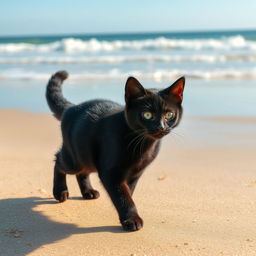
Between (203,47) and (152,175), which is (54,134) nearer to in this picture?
(152,175)

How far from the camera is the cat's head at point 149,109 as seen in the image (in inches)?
107

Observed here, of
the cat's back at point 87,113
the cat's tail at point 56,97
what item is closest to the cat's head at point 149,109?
the cat's back at point 87,113

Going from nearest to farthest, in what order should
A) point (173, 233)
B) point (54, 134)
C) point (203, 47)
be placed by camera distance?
point (173, 233), point (54, 134), point (203, 47)

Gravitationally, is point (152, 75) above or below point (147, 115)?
below

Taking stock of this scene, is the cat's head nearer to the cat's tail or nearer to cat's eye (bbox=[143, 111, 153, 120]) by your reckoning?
cat's eye (bbox=[143, 111, 153, 120])

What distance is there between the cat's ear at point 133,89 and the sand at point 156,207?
2.64ft

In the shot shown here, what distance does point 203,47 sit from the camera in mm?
24688

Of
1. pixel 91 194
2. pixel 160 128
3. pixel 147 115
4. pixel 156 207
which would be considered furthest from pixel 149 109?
pixel 91 194

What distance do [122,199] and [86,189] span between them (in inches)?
28.3

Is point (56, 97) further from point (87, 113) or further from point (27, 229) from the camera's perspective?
point (27, 229)

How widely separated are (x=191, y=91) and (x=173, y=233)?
668 centimetres

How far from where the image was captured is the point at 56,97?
3.81 meters

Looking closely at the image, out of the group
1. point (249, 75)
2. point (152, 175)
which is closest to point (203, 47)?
point (249, 75)

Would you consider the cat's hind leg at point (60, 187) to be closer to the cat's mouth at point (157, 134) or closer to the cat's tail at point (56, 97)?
the cat's tail at point (56, 97)
